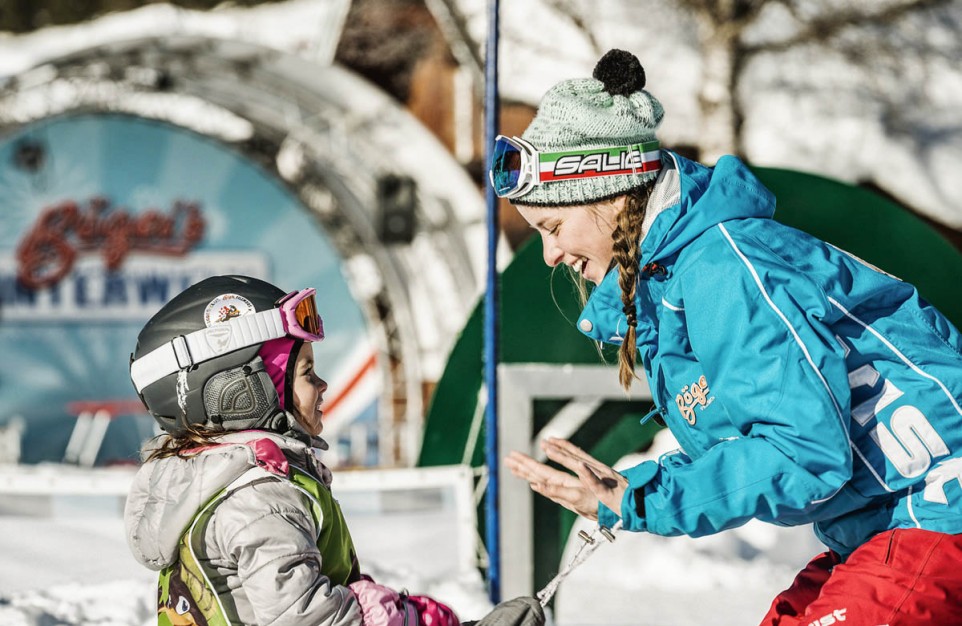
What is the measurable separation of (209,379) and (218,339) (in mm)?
90

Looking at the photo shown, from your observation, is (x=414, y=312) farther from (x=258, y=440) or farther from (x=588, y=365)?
(x=258, y=440)

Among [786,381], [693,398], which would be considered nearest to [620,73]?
[693,398]

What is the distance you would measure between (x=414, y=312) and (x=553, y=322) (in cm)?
466

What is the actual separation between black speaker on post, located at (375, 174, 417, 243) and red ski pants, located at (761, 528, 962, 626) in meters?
6.90

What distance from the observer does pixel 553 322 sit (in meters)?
4.21

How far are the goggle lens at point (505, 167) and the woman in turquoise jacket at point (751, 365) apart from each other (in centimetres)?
1

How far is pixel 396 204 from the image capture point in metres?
8.69

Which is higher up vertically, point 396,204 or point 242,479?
point 396,204

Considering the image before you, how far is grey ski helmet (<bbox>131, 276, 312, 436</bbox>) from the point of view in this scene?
2.27 metres

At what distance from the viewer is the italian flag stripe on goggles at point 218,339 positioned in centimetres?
226

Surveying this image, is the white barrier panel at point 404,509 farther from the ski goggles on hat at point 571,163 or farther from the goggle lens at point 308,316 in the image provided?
the ski goggles on hat at point 571,163

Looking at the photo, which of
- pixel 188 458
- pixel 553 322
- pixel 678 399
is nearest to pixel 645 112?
pixel 678 399

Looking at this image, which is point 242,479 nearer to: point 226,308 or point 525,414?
point 226,308

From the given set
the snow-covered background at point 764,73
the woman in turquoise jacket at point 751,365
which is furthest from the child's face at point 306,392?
the snow-covered background at point 764,73
